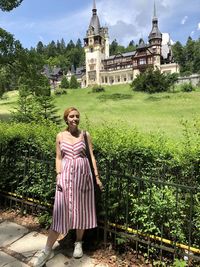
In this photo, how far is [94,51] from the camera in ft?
289

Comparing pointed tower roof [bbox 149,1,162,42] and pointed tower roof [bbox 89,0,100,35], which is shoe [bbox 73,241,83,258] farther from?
pointed tower roof [bbox 89,0,100,35]

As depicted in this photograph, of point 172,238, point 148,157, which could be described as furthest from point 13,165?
point 172,238

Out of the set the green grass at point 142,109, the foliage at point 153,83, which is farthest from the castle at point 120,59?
the green grass at point 142,109

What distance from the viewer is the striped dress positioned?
12.0 ft

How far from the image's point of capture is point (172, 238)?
3.65 m

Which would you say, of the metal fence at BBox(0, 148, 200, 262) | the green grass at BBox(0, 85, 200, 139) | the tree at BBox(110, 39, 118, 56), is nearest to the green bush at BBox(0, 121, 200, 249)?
the metal fence at BBox(0, 148, 200, 262)

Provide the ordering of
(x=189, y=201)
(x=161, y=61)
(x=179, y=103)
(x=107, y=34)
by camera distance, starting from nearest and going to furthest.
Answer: (x=189, y=201), (x=179, y=103), (x=161, y=61), (x=107, y=34)

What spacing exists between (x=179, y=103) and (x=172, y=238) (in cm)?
3473

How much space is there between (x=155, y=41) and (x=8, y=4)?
251ft

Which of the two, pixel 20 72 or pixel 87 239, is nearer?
pixel 87 239

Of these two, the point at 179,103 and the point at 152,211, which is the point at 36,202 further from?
the point at 179,103

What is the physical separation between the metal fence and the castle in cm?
7574

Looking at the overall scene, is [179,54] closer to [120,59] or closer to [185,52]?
[185,52]

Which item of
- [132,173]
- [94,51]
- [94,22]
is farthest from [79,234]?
[94,22]
